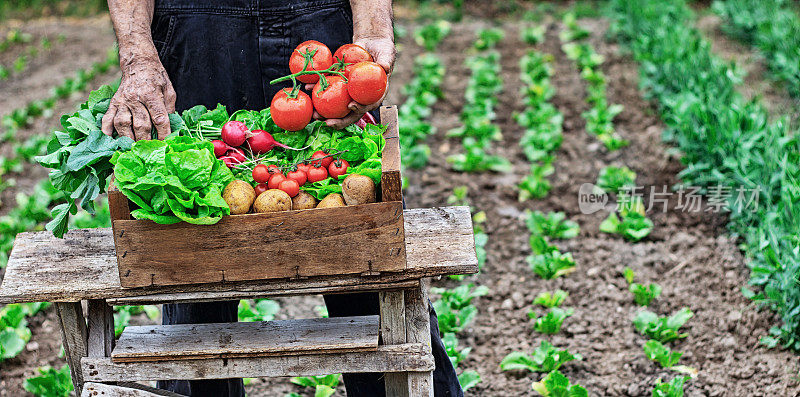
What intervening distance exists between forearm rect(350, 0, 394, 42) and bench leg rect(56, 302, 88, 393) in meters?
1.14

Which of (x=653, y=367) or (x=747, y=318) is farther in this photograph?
(x=747, y=318)

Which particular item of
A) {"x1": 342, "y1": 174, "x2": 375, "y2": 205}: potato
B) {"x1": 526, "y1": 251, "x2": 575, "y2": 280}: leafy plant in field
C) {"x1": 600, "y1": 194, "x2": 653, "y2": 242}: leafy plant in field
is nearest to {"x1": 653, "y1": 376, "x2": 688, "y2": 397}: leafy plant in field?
{"x1": 526, "y1": 251, "x2": 575, "y2": 280}: leafy plant in field

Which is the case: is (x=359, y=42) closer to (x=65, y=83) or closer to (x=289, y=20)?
(x=289, y=20)

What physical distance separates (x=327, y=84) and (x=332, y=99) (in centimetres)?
5

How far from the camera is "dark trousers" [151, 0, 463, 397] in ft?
8.50

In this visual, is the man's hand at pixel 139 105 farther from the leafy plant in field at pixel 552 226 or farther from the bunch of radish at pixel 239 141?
the leafy plant in field at pixel 552 226

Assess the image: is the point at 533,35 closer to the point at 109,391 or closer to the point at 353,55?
the point at 353,55

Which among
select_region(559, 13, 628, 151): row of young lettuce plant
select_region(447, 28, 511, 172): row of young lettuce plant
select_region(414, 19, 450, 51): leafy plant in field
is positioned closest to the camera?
select_region(447, 28, 511, 172): row of young lettuce plant

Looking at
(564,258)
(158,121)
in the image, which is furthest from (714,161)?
(158,121)

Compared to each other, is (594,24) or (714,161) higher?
(594,24)

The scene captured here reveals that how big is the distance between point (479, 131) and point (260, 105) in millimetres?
3236

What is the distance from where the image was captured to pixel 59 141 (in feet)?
7.32

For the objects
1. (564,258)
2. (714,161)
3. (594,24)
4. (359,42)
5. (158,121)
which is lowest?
(564,258)

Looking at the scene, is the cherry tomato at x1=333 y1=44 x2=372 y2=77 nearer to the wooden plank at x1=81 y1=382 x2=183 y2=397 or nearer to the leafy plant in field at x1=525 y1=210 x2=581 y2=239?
the wooden plank at x1=81 y1=382 x2=183 y2=397
